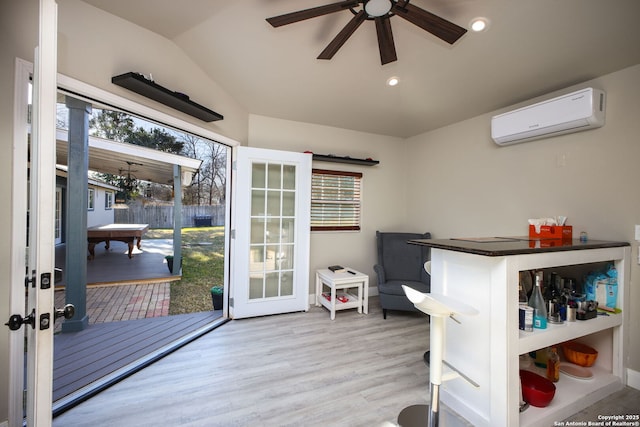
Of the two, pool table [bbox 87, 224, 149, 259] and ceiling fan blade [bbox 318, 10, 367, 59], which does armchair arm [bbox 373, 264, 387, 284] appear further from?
pool table [bbox 87, 224, 149, 259]

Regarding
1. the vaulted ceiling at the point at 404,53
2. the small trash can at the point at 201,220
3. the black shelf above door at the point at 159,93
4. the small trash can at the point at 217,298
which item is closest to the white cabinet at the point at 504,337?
the vaulted ceiling at the point at 404,53

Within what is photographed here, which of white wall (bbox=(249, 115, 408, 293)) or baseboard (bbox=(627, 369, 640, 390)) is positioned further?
white wall (bbox=(249, 115, 408, 293))

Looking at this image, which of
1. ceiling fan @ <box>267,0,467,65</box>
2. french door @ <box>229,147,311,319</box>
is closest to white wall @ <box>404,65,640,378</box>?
ceiling fan @ <box>267,0,467,65</box>

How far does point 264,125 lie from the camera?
353 centimetres

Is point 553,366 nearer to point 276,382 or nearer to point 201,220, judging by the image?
point 276,382

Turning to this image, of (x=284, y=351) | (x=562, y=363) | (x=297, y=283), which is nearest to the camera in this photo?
(x=562, y=363)

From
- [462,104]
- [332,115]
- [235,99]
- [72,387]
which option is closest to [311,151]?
[332,115]

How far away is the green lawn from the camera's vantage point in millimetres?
4100

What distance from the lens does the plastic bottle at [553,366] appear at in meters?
1.96

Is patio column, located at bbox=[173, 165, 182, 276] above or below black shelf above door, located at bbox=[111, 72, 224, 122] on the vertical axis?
below

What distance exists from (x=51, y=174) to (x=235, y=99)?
236 centimetres

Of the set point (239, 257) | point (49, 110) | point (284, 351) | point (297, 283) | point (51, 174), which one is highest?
point (49, 110)

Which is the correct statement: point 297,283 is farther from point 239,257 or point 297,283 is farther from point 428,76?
point 428,76

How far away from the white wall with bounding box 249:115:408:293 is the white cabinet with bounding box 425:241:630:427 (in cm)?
208
